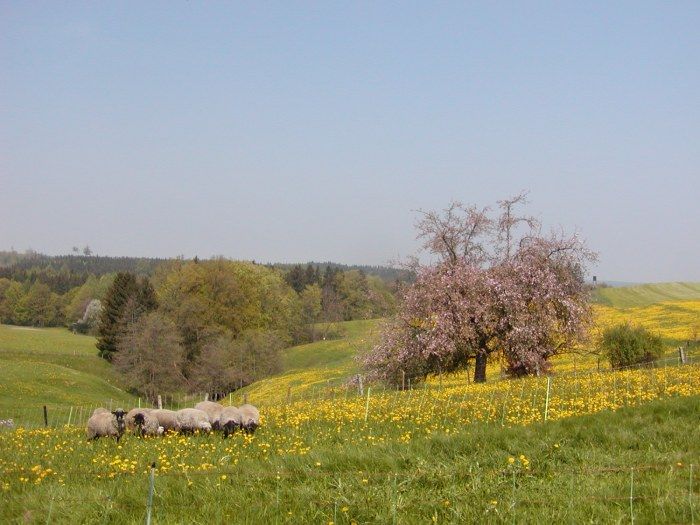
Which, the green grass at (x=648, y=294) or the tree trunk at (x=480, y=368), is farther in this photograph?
the green grass at (x=648, y=294)

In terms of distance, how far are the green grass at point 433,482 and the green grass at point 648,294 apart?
384ft

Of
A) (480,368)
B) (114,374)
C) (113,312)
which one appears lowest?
(114,374)

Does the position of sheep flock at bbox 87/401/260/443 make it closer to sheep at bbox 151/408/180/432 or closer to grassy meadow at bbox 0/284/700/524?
sheep at bbox 151/408/180/432

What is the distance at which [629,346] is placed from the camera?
1473 inches

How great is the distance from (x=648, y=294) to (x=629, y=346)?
10643cm

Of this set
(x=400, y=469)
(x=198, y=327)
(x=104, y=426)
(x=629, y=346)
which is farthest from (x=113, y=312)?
(x=400, y=469)

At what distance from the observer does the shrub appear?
37281mm

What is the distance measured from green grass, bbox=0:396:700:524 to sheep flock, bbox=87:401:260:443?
4.00m

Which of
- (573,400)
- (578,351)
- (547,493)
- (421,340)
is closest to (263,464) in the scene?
(547,493)

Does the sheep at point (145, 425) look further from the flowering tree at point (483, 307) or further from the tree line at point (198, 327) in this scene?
the tree line at point (198, 327)

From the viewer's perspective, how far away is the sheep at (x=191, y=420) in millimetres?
18670

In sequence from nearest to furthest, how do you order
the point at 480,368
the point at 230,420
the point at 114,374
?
the point at 230,420
the point at 480,368
the point at 114,374

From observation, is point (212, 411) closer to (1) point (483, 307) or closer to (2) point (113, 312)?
(1) point (483, 307)

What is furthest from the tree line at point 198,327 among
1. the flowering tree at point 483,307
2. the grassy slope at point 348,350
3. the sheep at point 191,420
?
the sheep at point 191,420
